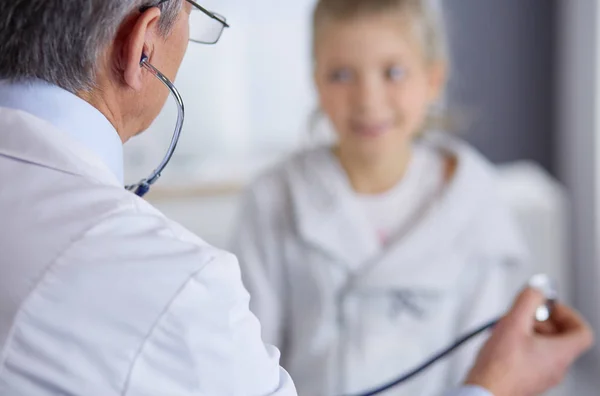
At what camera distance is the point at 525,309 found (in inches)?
37.8

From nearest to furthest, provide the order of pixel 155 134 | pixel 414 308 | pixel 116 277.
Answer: pixel 116 277
pixel 414 308
pixel 155 134

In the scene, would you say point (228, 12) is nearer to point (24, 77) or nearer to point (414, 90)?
point (414, 90)

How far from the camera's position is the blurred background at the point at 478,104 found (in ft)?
8.21

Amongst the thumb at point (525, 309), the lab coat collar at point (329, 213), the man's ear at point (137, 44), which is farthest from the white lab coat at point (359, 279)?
the man's ear at point (137, 44)

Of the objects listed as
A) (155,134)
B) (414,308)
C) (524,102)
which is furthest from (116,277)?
(524,102)

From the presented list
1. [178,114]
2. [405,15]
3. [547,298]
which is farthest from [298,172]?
[178,114]

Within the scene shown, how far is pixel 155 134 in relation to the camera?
2.53 m

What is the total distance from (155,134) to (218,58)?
31 cm

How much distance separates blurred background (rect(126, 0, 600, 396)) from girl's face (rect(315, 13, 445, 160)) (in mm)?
1200

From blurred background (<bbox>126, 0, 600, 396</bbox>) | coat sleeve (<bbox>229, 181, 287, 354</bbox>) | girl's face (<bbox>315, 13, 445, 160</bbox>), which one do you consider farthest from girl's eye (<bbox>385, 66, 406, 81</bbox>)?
blurred background (<bbox>126, 0, 600, 396</bbox>)

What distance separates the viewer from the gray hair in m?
0.61

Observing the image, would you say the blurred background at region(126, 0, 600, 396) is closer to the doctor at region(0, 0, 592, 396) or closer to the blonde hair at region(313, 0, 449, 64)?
the blonde hair at region(313, 0, 449, 64)

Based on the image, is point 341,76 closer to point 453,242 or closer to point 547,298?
point 453,242

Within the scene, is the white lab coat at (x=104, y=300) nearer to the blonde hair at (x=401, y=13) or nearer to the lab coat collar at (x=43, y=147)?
the lab coat collar at (x=43, y=147)
